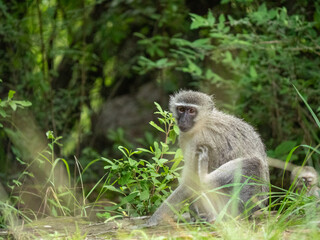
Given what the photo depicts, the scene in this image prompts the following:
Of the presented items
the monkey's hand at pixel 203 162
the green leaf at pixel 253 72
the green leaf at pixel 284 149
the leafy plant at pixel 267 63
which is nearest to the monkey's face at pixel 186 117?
the monkey's hand at pixel 203 162

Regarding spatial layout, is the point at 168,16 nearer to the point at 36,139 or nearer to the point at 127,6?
the point at 127,6

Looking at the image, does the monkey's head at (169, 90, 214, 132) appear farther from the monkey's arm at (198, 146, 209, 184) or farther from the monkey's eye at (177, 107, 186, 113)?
the monkey's arm at (198, 146, 209, 184)

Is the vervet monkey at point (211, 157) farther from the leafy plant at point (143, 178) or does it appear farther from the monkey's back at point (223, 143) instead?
the leafy plant at point (143, 178)

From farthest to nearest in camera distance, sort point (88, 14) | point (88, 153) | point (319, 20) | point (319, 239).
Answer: point (88, 14) < point (88, 153) < point (319, 20) < point (319, 239)

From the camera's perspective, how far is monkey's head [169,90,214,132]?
5297 mm

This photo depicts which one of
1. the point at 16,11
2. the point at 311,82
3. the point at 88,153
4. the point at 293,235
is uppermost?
the point at 16,11

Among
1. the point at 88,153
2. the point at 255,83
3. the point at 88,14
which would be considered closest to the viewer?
the point at 255,83

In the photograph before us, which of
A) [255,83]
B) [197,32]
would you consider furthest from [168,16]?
[255,83]

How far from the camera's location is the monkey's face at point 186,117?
5.28 m

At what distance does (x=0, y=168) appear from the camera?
26.1 feet

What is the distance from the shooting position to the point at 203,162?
16.4ft

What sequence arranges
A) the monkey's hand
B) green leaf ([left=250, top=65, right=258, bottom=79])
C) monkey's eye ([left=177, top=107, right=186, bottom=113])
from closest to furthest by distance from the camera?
the monkey's hand, monkey's eye ([left=177, top=107, right=186, bottom=113]), green leaf ([left=250, top=65, right=258, bottom=79])

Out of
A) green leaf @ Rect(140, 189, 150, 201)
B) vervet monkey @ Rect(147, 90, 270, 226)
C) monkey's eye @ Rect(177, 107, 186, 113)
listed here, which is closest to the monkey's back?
vervet monkey @ Rect(147, 90, 270, 226)

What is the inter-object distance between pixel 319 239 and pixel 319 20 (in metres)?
4.46
